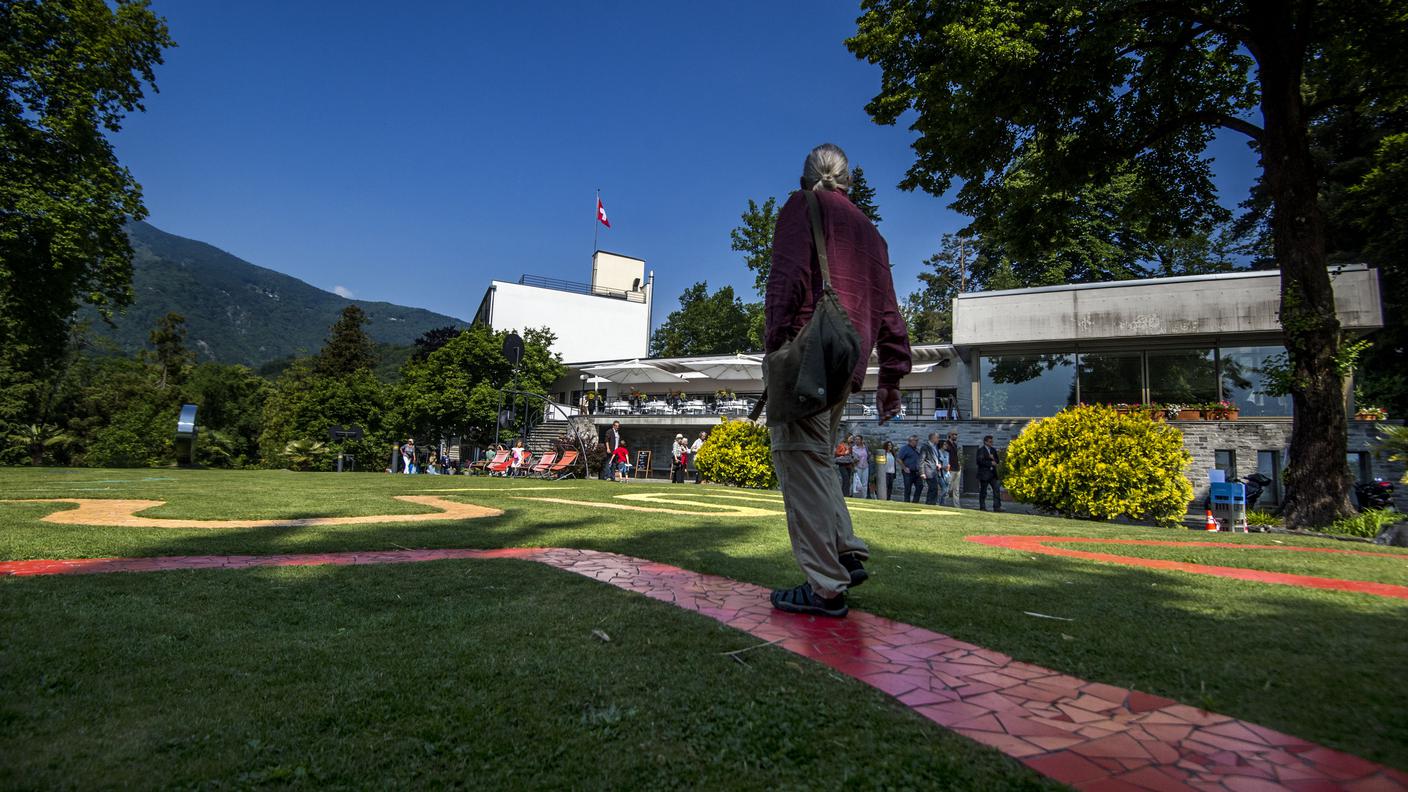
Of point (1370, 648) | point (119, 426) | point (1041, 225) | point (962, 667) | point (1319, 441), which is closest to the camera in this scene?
point (962, 667)

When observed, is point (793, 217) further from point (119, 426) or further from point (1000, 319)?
point (119, 426)

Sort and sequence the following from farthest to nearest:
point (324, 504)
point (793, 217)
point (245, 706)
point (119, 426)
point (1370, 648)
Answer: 1. point (119, 426)
2. point (324, 504)
3. point (793, 217)
4. point (1370, 648)
5. point (245, 706)

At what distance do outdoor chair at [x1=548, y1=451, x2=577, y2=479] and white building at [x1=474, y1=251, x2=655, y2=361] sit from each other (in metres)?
21.8

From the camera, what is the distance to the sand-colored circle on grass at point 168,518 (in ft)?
18.0

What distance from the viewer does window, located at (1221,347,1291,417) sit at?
1722 cm

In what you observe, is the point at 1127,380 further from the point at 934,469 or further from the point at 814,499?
the point at 814,499

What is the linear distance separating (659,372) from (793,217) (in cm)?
2845

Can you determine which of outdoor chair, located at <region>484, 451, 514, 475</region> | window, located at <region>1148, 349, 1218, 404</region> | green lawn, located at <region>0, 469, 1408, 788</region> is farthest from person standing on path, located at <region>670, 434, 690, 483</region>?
green lawn, located at <region>0, 469, 1408, 788</region>

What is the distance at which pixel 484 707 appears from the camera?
1744 mm

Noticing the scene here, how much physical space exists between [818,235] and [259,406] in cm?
5722

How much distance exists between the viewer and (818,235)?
2906 mm

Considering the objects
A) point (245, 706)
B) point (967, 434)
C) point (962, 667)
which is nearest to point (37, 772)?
point (245, 706)

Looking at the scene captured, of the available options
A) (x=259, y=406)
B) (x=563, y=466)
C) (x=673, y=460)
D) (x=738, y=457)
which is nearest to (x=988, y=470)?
(x=738, y=457)

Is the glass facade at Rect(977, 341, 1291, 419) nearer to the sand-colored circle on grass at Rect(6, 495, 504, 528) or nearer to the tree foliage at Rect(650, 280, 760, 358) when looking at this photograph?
the sand-colored circle on grass at Rect(6, 495, 504, 528)
